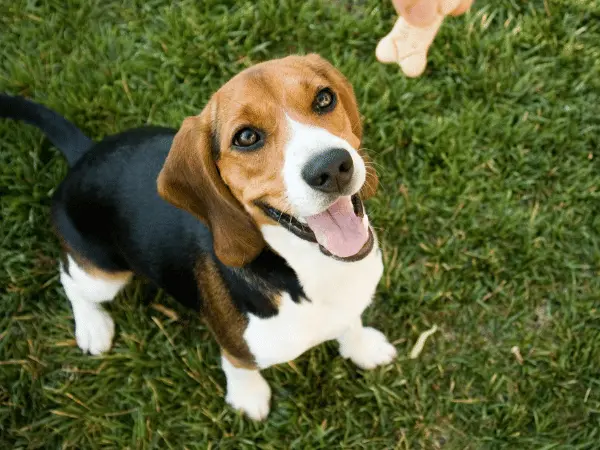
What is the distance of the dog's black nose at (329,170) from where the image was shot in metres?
2.35

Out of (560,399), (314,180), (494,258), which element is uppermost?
(314,180)

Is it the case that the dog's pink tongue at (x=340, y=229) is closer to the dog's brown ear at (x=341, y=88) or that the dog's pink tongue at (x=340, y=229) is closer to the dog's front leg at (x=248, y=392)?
the dog's brown ear at (x=341, y=88)

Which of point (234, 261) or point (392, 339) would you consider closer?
point (234, 261)

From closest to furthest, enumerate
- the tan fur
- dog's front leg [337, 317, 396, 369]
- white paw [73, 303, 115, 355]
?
the tan fur < dog's front leg [337, 317, 396, 369] < white paw [73, 303, 115, 355]

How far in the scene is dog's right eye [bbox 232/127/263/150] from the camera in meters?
2.57

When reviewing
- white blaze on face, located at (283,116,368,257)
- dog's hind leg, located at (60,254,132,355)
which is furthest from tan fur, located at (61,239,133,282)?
white blaze on face, located at (283,116,368,257)

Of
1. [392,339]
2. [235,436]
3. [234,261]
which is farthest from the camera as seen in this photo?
[392,339]

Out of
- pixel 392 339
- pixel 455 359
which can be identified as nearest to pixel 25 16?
pixel 392 339

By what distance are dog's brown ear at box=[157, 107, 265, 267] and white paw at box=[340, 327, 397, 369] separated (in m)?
1.35

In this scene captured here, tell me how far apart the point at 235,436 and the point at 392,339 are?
1.12 metres

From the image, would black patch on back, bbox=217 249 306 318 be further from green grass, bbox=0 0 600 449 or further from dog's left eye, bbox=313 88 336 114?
green grass, bbox=0 0 600 449

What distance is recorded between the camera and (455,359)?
4.01 meters

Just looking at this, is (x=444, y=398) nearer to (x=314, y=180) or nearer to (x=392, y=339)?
(x=392, y=339)

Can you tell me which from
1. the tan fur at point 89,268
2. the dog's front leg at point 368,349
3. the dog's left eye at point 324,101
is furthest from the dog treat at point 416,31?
the tan fur at point 89,268
